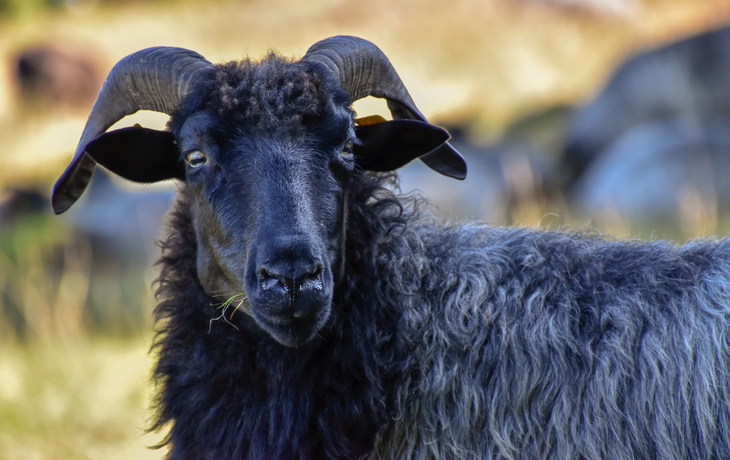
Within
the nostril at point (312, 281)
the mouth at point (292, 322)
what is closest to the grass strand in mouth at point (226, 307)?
the mouth at point (292, 322)

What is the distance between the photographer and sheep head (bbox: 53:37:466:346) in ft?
9.64

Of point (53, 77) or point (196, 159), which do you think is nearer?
point (196, 159)

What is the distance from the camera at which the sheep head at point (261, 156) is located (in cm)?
294

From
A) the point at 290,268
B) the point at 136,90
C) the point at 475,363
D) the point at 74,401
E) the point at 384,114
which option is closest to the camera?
the point at 290,268

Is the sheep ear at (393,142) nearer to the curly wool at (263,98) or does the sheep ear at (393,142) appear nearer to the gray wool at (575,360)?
the curly wool at (263,98)

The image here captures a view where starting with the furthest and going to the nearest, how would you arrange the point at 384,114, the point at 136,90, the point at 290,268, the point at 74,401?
the point at 384,114 → the point at 74,401 → the point at 136,90 → the point at 290,268

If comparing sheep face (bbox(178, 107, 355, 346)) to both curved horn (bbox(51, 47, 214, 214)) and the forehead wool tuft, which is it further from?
curved horn (bbox(51, 47, 214, 214))

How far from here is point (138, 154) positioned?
3.51 m

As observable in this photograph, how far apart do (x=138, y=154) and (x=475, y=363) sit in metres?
2.13

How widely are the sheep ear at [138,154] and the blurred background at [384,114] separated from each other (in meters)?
2.05

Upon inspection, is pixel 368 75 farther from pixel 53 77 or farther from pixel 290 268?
pixel 53 77

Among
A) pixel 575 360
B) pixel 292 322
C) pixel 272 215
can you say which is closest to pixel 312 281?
pixel 292 322

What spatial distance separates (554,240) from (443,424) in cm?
127

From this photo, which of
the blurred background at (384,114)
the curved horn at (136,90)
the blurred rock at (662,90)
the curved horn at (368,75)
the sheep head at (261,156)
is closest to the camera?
the sheep head at (261,156)
